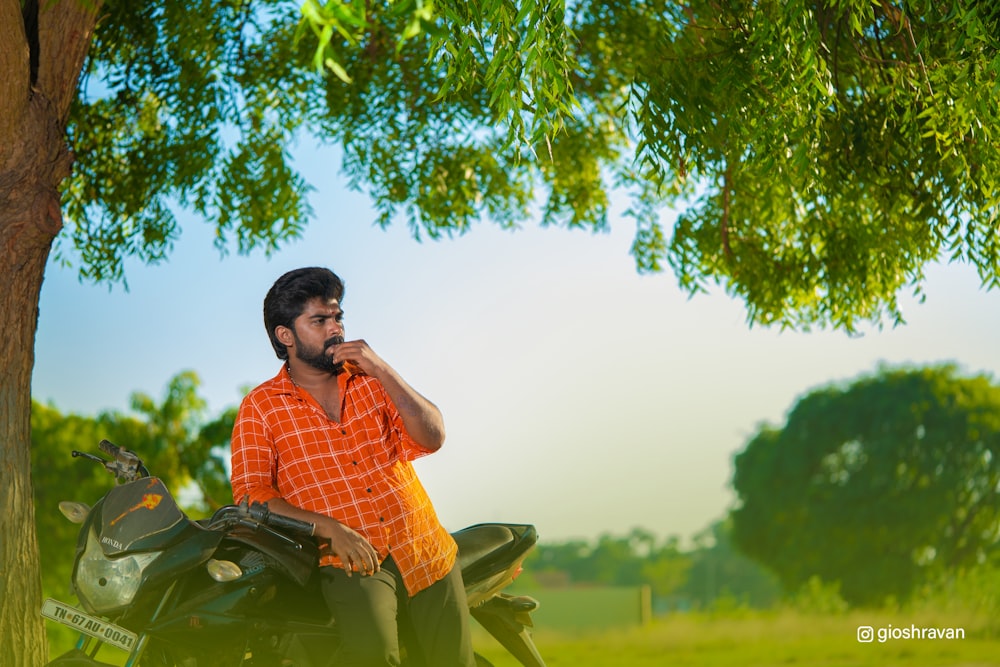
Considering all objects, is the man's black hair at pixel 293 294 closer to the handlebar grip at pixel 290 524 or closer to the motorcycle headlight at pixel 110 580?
the handlebar grip at pixel 290 524

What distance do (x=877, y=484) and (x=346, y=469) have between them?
14.0 metres

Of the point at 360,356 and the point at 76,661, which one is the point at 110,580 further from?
the point at 360,356

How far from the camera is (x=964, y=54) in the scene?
4.12 meters

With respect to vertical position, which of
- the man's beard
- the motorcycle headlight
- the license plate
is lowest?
the license plate

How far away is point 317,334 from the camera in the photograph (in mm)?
2826

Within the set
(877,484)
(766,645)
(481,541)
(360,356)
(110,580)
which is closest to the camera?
(110,580)

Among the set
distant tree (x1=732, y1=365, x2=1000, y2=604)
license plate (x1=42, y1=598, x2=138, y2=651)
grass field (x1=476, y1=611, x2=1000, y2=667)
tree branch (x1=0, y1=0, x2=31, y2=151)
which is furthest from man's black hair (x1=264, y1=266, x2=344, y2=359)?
distant tree (x1=732, y1=365, x2=1000, y2=604)

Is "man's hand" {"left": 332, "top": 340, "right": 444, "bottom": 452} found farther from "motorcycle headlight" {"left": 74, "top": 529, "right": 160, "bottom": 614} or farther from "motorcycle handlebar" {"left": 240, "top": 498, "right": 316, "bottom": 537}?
"motorcycle headlight" {"left": 74, "top": 529, "right": 160, "bottom": 614}

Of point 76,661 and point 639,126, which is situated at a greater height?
point 639,126

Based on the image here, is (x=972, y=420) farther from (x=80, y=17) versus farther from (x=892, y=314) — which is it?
(x=80, y=17)

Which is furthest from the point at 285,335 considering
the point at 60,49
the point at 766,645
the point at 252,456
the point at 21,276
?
the point at 766,645

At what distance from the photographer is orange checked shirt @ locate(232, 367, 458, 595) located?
2717 millimetres

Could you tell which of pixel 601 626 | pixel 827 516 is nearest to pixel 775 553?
pixel 827 516

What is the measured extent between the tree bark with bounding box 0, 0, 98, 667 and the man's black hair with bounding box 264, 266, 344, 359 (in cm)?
179
